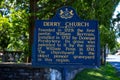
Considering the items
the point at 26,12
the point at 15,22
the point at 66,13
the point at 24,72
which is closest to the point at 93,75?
the point at 15,22

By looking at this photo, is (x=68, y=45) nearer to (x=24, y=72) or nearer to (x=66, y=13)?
(x=66, y=13)

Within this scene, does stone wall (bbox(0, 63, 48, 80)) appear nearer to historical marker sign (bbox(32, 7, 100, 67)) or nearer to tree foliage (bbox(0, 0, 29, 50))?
tree foliage (bbox(0, 0, 29, 50))

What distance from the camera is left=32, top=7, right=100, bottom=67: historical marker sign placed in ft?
31.3

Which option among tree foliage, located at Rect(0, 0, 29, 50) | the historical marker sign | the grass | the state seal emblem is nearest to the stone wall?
tree foliage, located at Rect(0, 0, 29, 50)

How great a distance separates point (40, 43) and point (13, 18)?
25.8 feet

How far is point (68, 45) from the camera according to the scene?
958 centimetres

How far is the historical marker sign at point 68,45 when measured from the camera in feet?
31.3

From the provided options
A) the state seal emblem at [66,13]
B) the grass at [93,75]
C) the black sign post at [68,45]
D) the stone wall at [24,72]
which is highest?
the state seal emblem at [66,13]

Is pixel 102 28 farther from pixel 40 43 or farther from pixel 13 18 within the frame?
pixel 40 43

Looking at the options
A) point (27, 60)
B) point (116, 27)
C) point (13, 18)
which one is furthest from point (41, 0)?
point (116, 27)

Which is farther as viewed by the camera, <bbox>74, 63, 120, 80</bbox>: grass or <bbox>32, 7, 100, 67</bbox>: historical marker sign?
<bbox>74, 63, 120, 80</bbox>: grass

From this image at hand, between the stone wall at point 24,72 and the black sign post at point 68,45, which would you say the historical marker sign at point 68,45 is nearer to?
the black sign post at point 68,45

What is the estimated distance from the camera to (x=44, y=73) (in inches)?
529

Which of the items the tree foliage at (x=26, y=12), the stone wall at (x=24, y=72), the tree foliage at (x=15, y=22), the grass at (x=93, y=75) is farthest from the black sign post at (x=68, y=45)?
the grass at (x=93, y=75)
